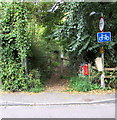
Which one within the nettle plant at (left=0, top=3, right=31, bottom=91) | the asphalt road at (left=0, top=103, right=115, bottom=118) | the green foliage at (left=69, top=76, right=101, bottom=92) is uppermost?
the nettle plant at (left=0, top=3, right=31, bottom=91)

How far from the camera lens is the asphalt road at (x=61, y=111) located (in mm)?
4152

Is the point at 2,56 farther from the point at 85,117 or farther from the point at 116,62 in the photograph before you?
the point at 116,62

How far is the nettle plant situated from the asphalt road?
6.15 ft

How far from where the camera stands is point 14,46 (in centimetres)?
667

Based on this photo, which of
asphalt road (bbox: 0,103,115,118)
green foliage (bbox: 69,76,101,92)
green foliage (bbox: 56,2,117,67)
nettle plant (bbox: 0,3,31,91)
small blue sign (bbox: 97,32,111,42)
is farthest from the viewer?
green foliage (bbox: 56,2,117,67)

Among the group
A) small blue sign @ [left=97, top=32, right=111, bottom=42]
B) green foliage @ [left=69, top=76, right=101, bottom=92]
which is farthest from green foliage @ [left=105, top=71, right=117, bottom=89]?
small blue sign @ [left=97, top=32, right=111, bottom=42]

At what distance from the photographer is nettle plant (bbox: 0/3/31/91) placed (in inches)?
255

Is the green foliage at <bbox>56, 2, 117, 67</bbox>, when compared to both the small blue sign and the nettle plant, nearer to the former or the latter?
the small blue sign

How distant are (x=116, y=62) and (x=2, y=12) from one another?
232 inches

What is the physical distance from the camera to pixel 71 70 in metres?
8.89

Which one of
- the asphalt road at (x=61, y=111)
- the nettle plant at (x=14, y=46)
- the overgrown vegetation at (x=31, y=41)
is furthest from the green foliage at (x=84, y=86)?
the nettle plant at (x=14, y=46)

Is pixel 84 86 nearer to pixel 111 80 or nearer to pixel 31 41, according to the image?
pixel 111 80

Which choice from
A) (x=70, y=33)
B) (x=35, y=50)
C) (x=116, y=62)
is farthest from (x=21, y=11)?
(x=116, y=62)

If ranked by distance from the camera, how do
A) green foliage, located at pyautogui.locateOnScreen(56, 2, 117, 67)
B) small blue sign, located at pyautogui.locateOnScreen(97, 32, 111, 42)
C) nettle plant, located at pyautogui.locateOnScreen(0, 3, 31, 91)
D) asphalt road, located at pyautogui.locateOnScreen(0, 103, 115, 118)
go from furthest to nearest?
green foliage, located at pyautogui.locateOnScreen(56, 2, 117, 67), nettle plant, located at pyautogui.locateOnScreen(0, 3, 31, 91), small blue sign, located at pyautogui.locateOnScreen(97, 32, 111, 42), asphalt road, located at pyautogui.locateOnScreen(0, 103, 115, 118)
